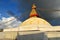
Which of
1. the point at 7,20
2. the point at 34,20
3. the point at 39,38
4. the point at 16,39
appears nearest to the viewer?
the point at 39,38

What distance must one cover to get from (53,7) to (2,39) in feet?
30.3

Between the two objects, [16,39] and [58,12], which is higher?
[58,12]

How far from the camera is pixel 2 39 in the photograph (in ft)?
16.9

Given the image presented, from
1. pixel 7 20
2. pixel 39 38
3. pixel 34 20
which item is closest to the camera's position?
pixel 39 38

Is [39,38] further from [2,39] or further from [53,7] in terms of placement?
[53,7]

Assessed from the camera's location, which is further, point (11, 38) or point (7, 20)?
point (7, 20)

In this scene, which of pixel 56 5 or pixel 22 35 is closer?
pixel 22 35

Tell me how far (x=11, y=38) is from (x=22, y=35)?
0.50 meters

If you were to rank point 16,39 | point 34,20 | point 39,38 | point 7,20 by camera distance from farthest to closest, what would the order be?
point 7,20
point 34,20
point 16,39
point 39,38

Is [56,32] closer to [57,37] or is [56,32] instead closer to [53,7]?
[57,37]

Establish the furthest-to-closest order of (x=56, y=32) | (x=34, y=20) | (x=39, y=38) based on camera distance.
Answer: (x=34, y=20) < (x=56, y=32) < (x=39, y=38)

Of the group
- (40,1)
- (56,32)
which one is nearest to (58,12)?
(40,1)

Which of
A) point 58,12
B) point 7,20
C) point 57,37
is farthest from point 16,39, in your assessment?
point 58,12

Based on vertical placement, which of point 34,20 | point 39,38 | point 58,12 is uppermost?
point 58,12
